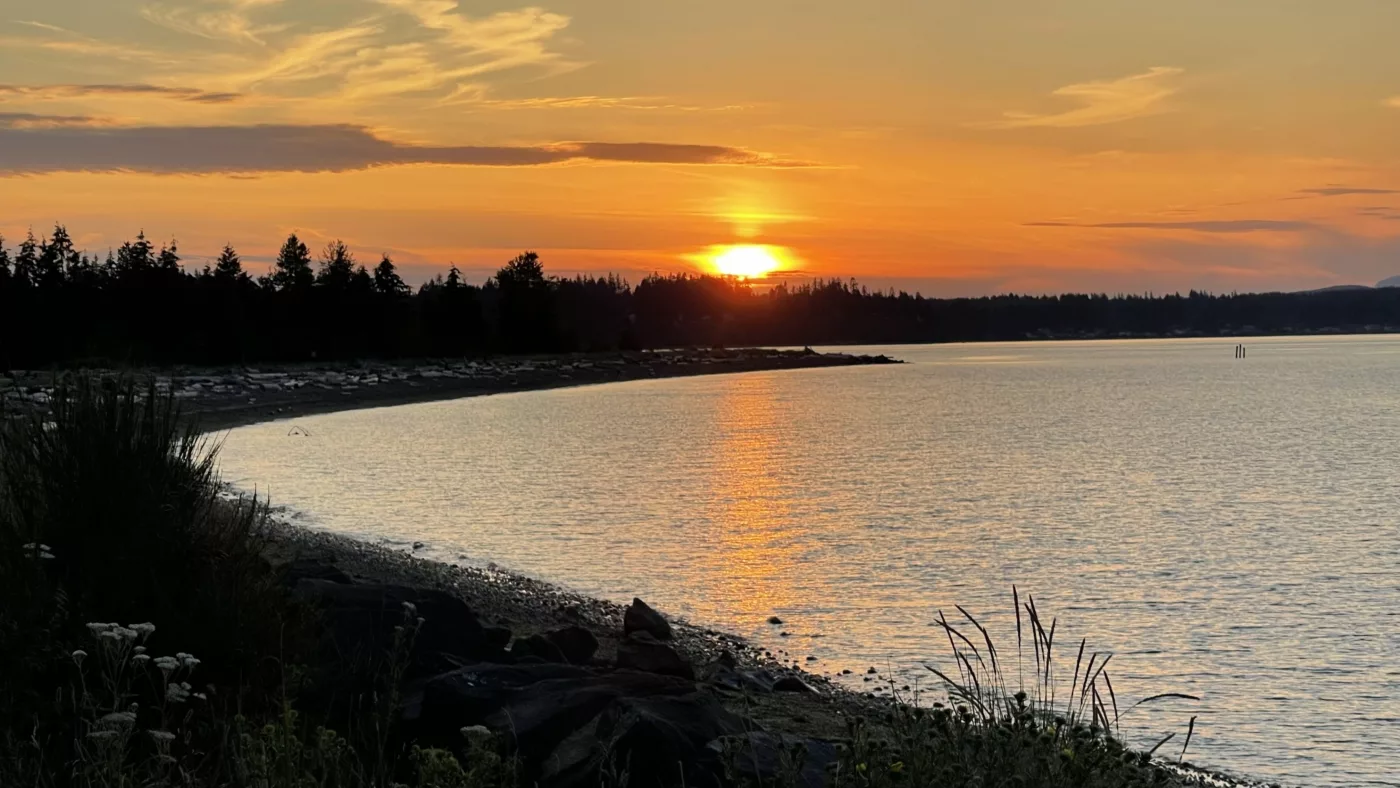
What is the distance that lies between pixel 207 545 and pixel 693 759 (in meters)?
3.76

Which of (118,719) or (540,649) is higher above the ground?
(118,719)

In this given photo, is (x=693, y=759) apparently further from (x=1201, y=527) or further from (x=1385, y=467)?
(x=1385, y=467)

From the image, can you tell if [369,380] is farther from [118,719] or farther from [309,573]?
[118,719]

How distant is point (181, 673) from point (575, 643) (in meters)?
3.99

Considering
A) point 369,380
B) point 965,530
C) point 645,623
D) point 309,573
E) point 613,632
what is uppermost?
point 309,573

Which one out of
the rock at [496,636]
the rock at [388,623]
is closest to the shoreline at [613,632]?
the rock at [496,636]

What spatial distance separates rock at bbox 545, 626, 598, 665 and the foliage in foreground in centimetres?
257

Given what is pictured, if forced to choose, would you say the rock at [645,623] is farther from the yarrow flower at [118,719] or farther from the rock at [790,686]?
the yarrow flower at [118,719]

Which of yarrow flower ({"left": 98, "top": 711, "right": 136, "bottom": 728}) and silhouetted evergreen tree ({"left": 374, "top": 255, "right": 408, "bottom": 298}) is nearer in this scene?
yarrow flower ({"left": 98, "top": 711, "right": 136, "bottom": 728})

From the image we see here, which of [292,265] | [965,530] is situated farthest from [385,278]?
[965,530]

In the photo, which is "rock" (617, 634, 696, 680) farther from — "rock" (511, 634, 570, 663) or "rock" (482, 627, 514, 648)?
"rock" (482, 627, 514, 648)

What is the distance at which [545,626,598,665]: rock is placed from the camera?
33.6ft

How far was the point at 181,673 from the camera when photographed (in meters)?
6.91

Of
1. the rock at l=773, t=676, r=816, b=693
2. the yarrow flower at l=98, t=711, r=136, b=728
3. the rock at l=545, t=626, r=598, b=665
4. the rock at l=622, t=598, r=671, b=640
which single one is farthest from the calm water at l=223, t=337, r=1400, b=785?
the yarrow flower at l=98, t=711, r=136, b=728
